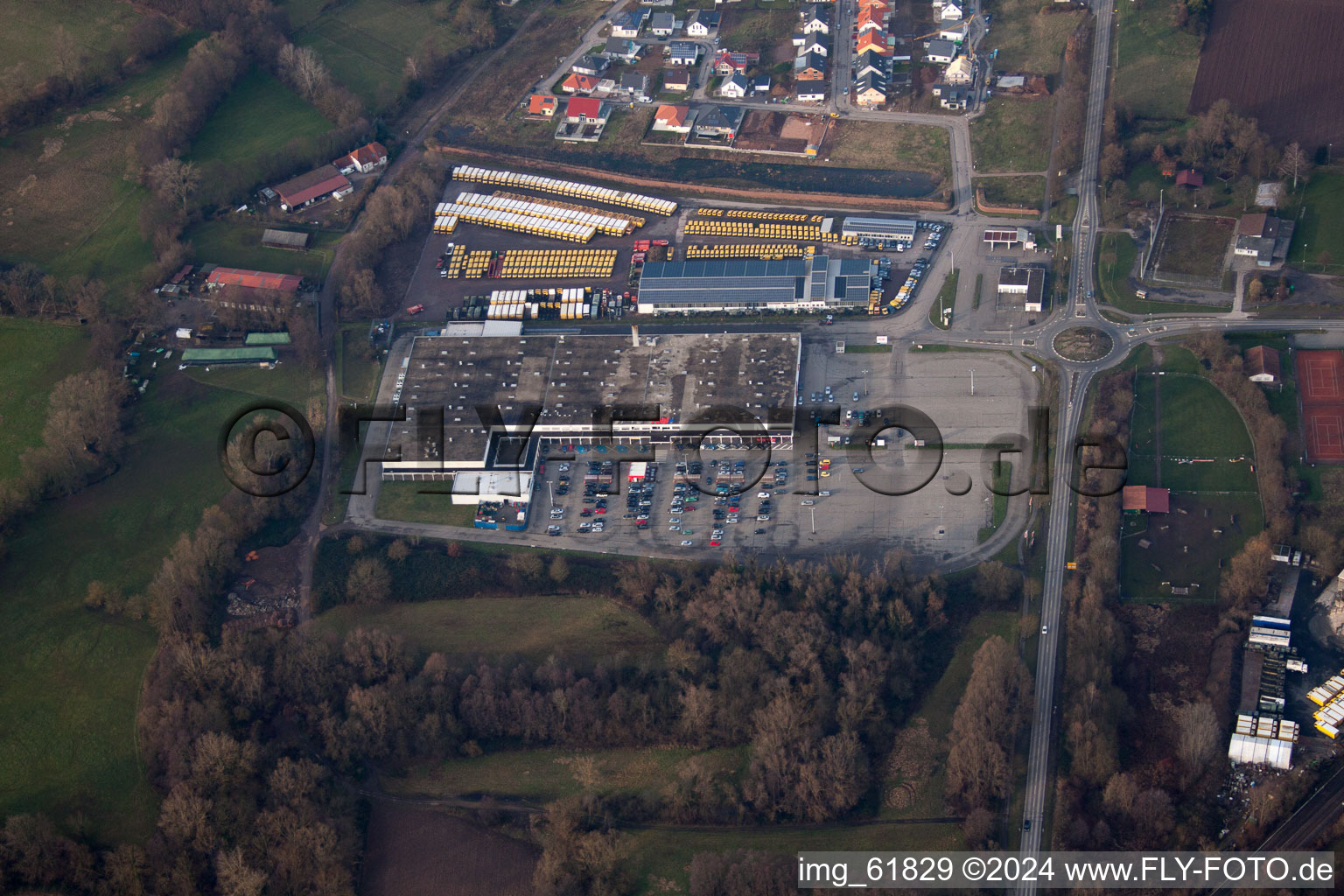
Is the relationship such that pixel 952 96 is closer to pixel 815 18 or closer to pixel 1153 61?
pixel 1153 61

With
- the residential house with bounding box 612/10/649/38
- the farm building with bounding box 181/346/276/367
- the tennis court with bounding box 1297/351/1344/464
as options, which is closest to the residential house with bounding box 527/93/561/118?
the residential house with bounding box 612/10/649/38

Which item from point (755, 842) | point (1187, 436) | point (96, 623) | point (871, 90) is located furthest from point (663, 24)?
point (755, 842)

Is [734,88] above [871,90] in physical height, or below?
above

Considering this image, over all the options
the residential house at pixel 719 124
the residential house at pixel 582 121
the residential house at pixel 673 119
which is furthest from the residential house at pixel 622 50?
the residential house at pixel 719 124

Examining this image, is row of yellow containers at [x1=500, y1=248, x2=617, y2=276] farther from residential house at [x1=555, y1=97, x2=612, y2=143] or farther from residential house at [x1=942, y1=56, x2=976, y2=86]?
residential house at [x1=942, y1=56, x2=976, y2=86]

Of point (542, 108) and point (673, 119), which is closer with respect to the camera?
point (673, 119)

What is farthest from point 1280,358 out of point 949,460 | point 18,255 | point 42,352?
point 18,255
